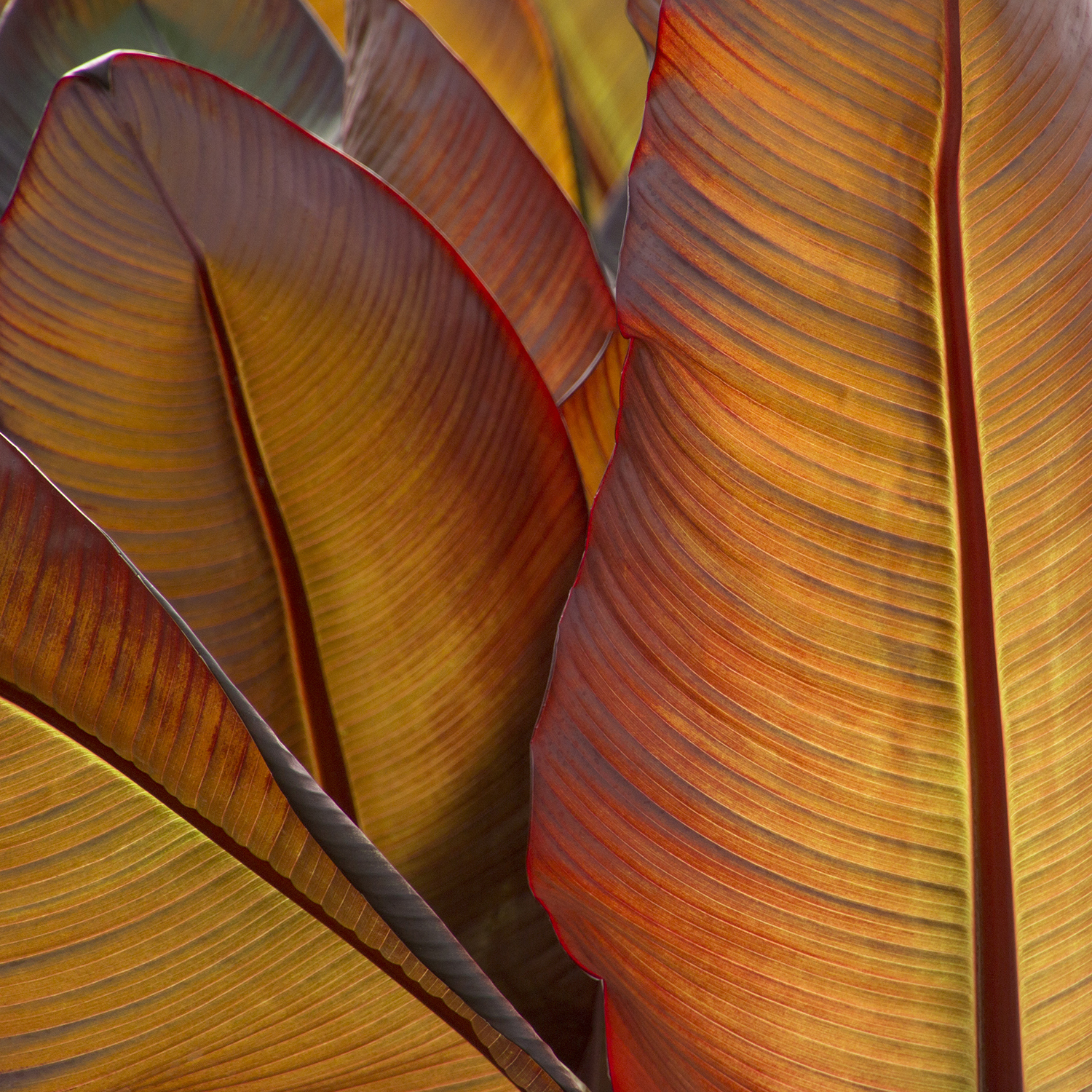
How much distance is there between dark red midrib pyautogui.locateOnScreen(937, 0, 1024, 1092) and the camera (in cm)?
36

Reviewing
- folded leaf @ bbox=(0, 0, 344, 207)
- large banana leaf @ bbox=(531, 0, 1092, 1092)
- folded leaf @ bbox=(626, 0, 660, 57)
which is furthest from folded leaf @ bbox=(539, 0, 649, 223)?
large banana leaf @ bbox=(531, 0, 1092, 1092)

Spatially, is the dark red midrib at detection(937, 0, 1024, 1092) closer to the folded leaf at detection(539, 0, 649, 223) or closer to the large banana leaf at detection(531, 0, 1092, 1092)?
the large banana leaf at detection(531, 0, 1092, 1092)

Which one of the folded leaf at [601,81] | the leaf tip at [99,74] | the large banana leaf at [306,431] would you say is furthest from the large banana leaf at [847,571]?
the folded leaf at [601,81]

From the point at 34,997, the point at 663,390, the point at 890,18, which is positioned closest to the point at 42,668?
the point at 34,997

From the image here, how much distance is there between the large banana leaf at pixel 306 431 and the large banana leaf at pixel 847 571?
0.18m

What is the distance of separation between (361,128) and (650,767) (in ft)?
1.97

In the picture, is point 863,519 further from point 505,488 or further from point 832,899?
point 505,488

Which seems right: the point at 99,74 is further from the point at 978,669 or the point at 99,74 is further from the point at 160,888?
the point at 978,669

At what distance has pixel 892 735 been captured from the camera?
41cm

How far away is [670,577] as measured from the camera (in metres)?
0.41

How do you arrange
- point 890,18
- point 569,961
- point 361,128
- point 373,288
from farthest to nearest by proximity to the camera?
point 361,128, point 569,961, point 373,288, point 890,18

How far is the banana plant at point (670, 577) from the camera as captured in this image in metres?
0.37

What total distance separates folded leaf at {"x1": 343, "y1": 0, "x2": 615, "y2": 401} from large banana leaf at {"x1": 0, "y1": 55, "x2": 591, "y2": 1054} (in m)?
0.21

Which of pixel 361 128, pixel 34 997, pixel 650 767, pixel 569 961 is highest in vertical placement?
pixel 361 128
